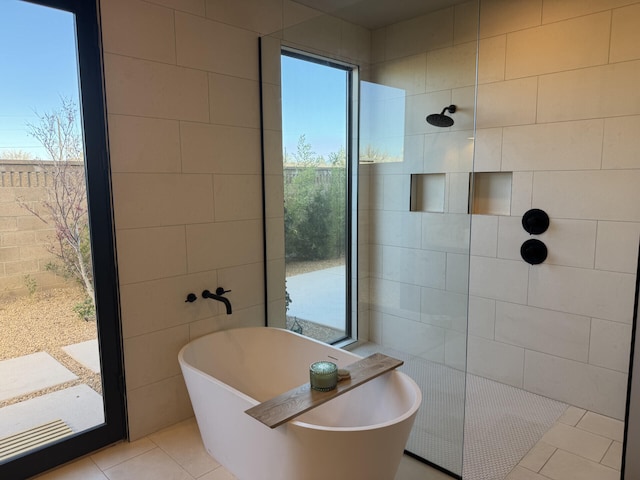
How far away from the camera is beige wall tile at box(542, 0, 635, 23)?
2.55 metres

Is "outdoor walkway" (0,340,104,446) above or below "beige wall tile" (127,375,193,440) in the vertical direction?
above

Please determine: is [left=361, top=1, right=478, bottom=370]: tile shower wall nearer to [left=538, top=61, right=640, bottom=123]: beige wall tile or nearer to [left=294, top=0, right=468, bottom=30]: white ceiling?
[left=294, top=0, right=468, bottom=30]: white ceiling

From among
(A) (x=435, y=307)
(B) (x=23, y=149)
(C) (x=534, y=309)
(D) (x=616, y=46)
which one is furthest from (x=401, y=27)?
(B) (x=23, y=149)

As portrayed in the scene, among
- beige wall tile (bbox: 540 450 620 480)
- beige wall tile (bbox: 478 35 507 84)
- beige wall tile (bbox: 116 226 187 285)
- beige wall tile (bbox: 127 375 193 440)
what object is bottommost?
beige wall tile (bbox: 540 450 620 480)

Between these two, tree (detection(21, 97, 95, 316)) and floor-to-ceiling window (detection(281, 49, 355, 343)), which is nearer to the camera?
tree (detection(21, 97, 95, 316))

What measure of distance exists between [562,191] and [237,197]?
2058 millimetres

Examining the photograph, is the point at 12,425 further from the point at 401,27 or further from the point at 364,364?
the point at 401,27

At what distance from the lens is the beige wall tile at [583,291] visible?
265 cm

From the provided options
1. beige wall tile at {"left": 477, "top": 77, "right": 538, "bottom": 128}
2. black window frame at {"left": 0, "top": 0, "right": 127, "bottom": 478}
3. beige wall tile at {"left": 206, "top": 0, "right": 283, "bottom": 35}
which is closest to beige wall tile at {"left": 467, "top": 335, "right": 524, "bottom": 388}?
beige wall tile at {"left": 477, "top": 77, "right": 538, "bottom": 128}

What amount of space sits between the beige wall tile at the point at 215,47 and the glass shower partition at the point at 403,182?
0.39 feet

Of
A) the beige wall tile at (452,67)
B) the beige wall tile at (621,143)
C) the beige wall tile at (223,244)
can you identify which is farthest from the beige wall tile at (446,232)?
the beige wall tile at (223,244)

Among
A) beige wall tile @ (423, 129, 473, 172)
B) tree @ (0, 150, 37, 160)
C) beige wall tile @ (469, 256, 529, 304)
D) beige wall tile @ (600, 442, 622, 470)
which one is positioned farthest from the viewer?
beige wall tile @ (469, 256, 529, 304)

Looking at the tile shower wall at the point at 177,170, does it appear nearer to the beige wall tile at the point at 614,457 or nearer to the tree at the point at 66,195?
the tree at the point at 66,195

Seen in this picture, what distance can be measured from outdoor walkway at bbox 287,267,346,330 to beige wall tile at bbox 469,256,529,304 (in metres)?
0.98
